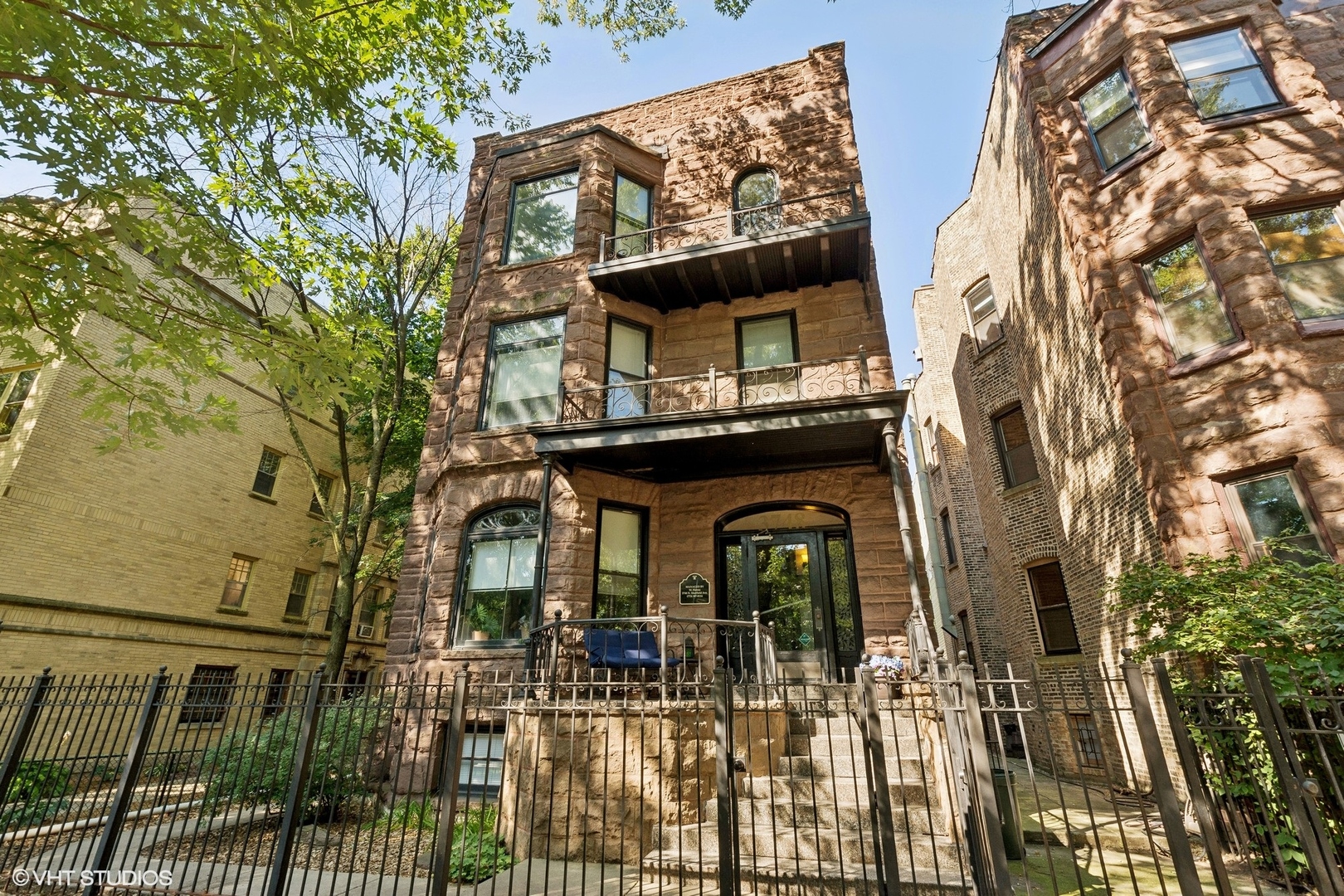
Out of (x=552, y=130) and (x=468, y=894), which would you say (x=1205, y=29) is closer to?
(x=552, y=130)

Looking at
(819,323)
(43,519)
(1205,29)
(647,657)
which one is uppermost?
(1205,29)

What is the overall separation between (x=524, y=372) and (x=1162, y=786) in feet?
34.6

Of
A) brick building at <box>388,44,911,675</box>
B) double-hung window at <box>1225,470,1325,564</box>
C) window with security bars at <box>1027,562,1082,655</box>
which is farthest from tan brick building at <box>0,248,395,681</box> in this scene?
window with security bars at <box>1027,562,1082,655</box>

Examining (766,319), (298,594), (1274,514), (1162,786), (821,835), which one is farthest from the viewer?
(298,594)

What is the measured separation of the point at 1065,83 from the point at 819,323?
588 centimetres

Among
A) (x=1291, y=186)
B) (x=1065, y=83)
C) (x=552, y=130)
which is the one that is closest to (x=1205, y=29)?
(x=1065, y=83)

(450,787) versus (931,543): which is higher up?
(931,543)

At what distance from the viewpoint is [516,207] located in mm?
13320

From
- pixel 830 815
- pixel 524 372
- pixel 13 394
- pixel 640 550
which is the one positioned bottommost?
pixel 830 815

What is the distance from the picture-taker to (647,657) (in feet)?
26.4

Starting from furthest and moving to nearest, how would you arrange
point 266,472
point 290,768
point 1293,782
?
point 266,472, point 290,768, point 1293,782

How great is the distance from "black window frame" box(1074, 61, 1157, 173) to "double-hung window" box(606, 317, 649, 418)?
8.36 m

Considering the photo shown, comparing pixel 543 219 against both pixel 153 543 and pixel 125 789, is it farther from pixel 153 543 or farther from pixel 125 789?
pixel 153 543

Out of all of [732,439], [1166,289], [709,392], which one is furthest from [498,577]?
[1166,289]
